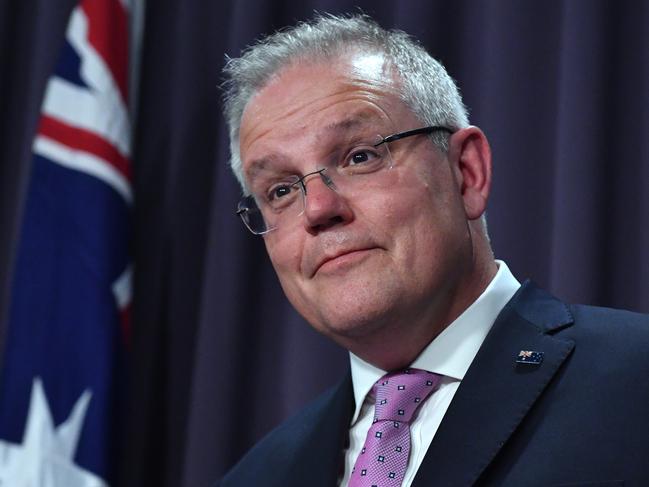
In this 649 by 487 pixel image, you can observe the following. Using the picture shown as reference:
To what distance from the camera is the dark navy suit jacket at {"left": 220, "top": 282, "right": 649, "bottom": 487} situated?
4.08ft

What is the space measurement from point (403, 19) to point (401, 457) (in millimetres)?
1278

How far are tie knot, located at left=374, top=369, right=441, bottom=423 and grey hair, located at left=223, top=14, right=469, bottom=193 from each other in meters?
0.40

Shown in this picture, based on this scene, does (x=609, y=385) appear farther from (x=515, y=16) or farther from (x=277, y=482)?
(x=515, y=16)

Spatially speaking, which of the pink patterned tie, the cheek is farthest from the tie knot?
the cheek

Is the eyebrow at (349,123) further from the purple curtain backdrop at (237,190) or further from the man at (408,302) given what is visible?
the purple curtain backdrop at (237,190)

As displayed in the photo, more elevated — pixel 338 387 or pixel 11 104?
pixel 11 104

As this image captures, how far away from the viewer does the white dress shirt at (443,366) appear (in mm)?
1479

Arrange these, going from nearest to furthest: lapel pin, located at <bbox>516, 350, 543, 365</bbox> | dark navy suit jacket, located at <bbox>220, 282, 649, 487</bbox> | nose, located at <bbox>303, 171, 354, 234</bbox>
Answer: dark navy suit jacket, located at <bbox>220, 282, 649, 487</bbox>
lapel pin, located at <bbox>516, 350, 543, 365</bbox>
nose, located at <bbox>303, 171, 354, 234</bbox>

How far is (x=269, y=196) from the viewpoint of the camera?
168 centimetres

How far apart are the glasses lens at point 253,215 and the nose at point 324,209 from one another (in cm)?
21

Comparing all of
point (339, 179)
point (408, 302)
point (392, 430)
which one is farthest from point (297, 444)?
point (339, 179)

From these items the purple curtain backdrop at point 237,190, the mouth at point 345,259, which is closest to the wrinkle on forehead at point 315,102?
the mouth at point 345,259

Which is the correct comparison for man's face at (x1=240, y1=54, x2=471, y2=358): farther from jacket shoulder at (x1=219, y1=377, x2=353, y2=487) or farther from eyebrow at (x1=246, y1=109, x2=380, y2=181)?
jacket shoulder at (x1=219, y1=377, x2=353, y2=487)

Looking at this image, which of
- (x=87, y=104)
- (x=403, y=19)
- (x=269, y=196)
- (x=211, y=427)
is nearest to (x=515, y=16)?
(x=403, y=19)
